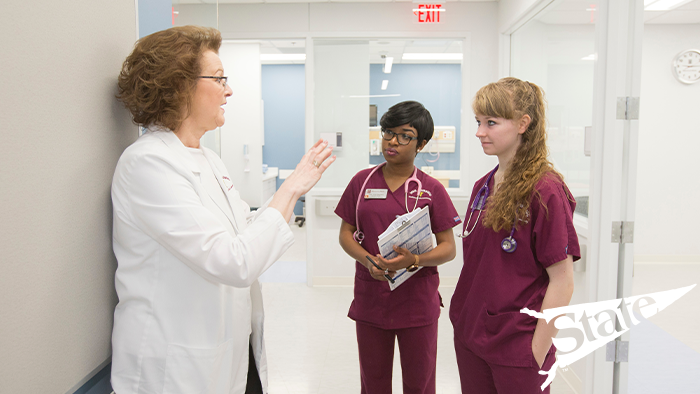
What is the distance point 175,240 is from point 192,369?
0.32 m

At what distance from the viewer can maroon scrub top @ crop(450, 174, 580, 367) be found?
4.32ft

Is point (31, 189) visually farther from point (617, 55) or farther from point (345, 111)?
point (345, 111)

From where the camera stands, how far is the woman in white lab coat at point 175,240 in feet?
3.14

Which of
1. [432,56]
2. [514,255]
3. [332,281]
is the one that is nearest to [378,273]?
[514,255]

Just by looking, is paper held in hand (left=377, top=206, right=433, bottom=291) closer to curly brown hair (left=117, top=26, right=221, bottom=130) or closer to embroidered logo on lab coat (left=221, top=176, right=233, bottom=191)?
embroidered logo on lab coat (left=221, top=176, right=233, bottom=191)

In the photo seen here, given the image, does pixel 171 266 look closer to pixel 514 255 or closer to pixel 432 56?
pixel 514 255

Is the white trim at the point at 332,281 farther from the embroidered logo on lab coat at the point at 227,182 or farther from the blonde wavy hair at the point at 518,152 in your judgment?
the embroidered logo on lab coat at the point at 227,182

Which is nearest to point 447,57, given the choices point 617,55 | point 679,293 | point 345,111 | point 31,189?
point 345,111

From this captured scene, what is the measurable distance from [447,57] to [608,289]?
311cm

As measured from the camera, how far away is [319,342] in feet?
10.8

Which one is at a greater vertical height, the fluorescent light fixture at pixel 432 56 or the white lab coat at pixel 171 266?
the fluorescent light fixture at pixel 432 56

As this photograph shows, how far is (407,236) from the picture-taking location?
5.66 ft

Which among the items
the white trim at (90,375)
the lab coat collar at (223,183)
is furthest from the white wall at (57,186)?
the lab coat collar at (223,183)

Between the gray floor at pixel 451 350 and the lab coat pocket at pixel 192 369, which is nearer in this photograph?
the lab coat pocket at pixel 192 369
